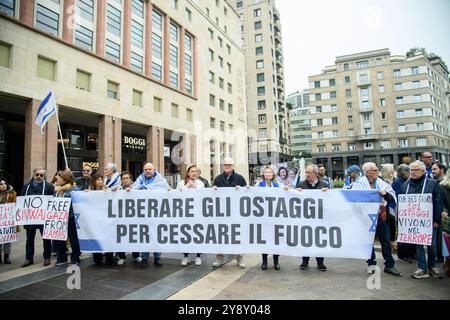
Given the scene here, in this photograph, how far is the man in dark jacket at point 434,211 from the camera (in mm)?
4379

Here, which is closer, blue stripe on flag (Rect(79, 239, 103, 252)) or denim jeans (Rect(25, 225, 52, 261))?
blue stripe on flag (Rect(79, 239, 103, 252))

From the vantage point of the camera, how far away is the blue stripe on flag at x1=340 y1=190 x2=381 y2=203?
14.8ft

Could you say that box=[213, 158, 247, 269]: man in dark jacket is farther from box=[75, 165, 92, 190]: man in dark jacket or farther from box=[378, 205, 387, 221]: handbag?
box=[75, 165, 92, 190]: man in dark jacket

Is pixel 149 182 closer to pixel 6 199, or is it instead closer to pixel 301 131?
pixel 6 199

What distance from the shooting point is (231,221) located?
4770 millimetres

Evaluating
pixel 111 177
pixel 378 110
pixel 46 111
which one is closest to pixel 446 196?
pixel 111 177

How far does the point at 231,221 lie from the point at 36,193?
4.29 m

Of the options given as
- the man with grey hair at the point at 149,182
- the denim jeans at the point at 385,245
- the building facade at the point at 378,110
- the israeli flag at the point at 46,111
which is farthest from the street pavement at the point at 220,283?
the building facade at the point at 378,110

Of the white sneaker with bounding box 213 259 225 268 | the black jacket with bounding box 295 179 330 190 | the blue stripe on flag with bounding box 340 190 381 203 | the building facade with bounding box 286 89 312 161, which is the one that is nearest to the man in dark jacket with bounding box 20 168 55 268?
the white sneaker with bounding box 213 259 225 268

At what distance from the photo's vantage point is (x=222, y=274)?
15.6ft

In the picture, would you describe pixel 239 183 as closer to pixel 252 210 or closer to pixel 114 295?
pixel 252 210

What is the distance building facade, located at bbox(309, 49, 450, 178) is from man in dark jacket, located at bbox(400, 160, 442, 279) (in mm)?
57183

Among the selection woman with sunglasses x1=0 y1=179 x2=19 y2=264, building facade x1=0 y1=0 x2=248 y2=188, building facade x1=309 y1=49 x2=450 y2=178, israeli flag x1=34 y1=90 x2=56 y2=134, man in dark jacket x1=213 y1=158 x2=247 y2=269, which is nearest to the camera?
man in dark jacket x1=213 y1=158 x2=247 y2=269

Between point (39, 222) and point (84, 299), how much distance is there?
8.41ft
